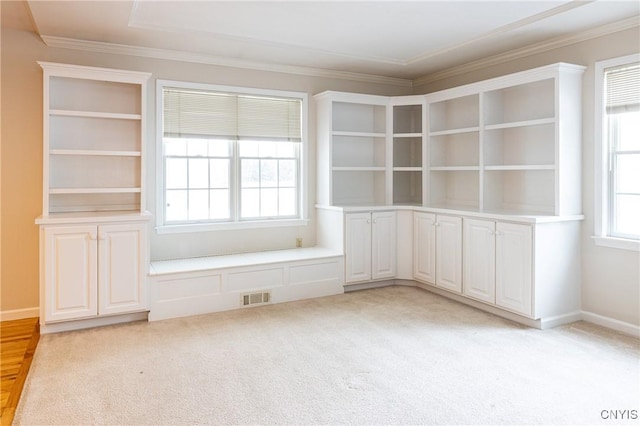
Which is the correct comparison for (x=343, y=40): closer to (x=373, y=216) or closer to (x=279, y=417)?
(x=373, y=216)

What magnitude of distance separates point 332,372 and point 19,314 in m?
3.04

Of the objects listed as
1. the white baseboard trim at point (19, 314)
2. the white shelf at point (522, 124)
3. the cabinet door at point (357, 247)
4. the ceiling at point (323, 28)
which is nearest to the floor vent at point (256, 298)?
the cabinet door at point (357, 247)

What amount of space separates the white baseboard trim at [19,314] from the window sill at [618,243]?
5093 millimetres

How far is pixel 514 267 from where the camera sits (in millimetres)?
3990

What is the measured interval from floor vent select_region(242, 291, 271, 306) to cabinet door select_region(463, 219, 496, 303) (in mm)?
2000

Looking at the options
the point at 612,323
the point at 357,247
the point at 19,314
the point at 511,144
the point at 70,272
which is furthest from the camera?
the point at 357,247

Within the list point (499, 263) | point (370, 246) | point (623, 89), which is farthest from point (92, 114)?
point (623, 89)

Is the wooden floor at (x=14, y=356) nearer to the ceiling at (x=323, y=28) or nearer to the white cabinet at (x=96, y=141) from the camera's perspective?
the white cabinet at (x=96, y=141)

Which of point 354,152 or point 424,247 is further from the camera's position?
point 354,152

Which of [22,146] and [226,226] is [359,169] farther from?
[22,146]

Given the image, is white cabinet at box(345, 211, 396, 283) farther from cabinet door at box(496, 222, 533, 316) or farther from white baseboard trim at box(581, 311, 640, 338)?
white baseboard trim at box(581, 311, 640, 338)

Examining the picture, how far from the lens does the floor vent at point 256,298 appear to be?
4446mm

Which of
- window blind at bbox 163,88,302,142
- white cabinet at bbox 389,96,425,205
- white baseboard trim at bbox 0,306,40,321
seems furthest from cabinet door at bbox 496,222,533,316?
white baseboard trim at bbox 0,306,40,321

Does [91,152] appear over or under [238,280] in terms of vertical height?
over
